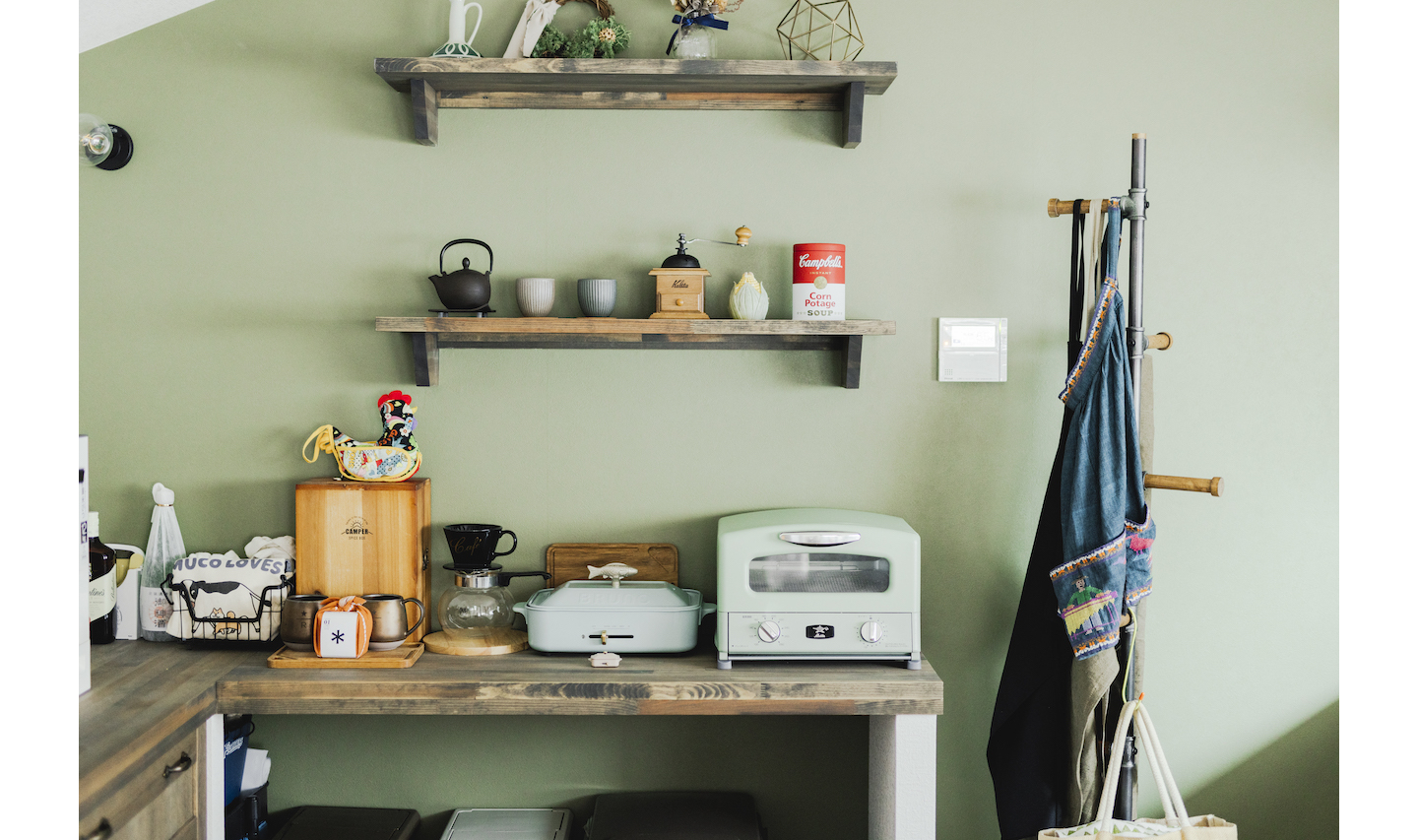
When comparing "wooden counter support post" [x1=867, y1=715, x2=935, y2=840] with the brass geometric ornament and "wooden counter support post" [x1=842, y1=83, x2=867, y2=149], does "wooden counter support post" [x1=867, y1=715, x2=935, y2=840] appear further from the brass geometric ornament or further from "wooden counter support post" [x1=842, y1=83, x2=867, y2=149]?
the brass geometric ornament

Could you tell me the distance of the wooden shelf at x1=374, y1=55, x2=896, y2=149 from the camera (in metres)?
1.94

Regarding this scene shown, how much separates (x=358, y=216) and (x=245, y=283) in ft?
1.08

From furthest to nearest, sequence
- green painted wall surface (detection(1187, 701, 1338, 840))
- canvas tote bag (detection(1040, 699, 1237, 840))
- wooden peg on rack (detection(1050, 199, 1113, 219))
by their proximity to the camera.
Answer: green painted wall surface (detection(1187, 701, 1338, 840)) → wooden peg on rack (detection(1050, 199, 1113, 219)) → canvas tote bag (detection(1040, 699, 1237, 840))

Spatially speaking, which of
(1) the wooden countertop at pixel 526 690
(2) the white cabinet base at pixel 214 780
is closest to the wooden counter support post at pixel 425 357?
(1) the wooden countertop at pixel 526 690

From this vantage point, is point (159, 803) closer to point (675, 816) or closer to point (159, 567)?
point (159, 567)

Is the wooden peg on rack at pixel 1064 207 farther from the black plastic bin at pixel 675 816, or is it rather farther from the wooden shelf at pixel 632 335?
the black plastic bin at pixel 675 816

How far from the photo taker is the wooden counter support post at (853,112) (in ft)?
6.58

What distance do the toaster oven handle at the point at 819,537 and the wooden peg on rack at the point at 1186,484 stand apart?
0.64 m

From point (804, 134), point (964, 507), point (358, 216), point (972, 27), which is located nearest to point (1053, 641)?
point (964, 507)

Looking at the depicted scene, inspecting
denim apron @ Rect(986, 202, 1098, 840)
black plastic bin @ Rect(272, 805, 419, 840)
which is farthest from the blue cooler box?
denim apron @ Rect(986, 202, 1098, 840)

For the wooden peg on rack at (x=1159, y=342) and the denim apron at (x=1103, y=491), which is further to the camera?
the wooden peg on rack at (x=1159, y=342)

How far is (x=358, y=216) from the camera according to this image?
213cm

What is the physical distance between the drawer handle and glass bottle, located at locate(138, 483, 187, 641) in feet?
1.54

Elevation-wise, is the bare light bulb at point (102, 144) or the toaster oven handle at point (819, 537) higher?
the bare light bulb at point (102, 144)
